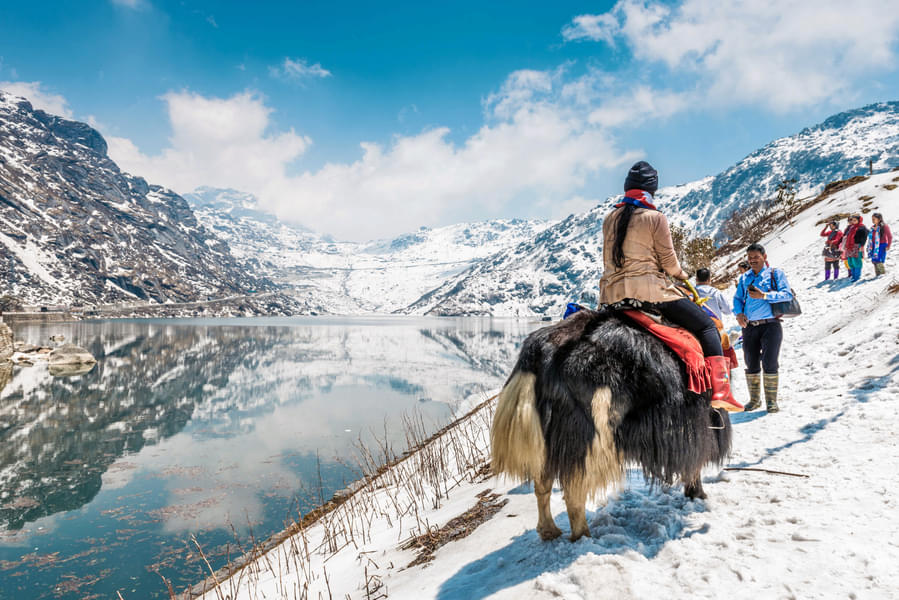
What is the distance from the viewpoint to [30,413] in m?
18.2

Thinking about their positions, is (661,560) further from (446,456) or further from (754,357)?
(446,456)

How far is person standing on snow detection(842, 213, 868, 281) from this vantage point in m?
12.4

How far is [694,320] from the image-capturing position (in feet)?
11.6

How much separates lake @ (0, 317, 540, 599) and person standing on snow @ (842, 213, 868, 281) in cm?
1327

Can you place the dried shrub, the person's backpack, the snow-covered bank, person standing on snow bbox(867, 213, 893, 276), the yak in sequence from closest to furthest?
the snow-covered bank
the yak
the person's backpack
person standing on snow bbox(867, 213, 893, 276)
the dried shrub

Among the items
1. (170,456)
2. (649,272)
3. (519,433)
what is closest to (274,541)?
(519,433)

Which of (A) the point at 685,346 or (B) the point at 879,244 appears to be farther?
(B) the point at 879,244

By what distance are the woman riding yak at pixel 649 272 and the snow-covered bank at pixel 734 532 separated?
87 centimetres

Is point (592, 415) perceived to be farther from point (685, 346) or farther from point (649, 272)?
point (649, 272)

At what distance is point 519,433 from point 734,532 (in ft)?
5.54

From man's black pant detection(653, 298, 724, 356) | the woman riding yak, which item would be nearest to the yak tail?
the woman riding yak

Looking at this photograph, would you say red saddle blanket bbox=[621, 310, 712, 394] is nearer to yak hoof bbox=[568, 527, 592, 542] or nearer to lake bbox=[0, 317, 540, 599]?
yak hoof bbox=[568, 527, 592, 542]

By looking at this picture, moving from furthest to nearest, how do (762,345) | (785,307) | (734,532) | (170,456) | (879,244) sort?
(170,456) < (879,244) < (762,345) < (785,307) < (734,532)

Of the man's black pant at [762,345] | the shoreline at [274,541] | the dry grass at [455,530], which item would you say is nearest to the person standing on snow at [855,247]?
the man's black pant at [762,345]
